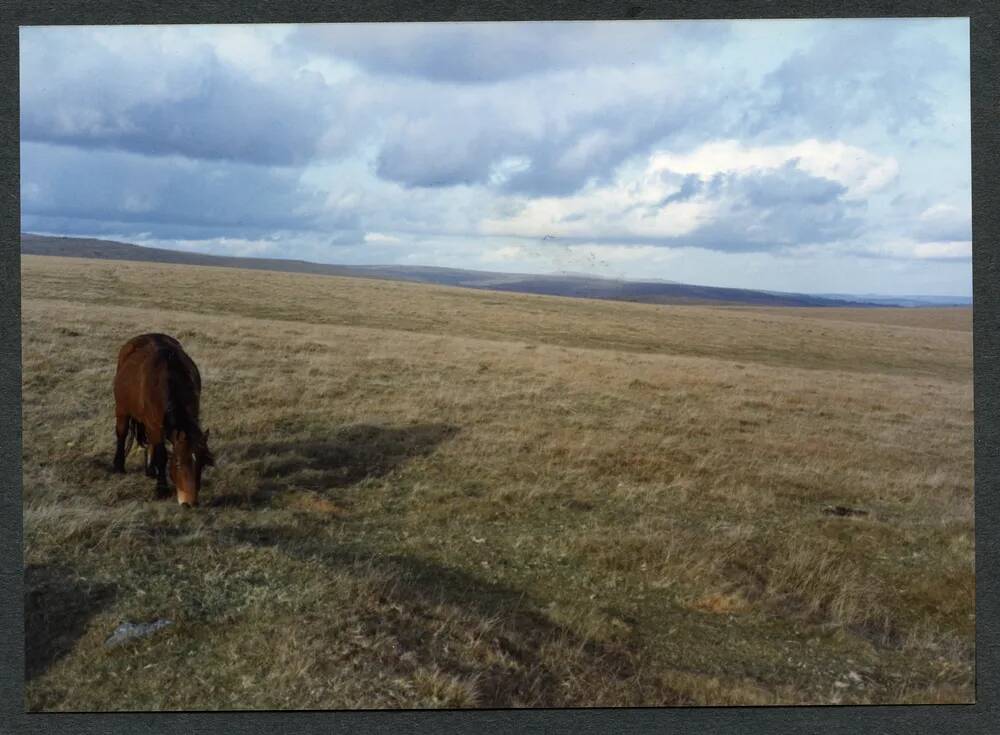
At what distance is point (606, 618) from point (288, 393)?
5.59 metres

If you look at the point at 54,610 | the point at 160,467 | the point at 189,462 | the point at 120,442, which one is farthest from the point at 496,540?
the point at 120,442

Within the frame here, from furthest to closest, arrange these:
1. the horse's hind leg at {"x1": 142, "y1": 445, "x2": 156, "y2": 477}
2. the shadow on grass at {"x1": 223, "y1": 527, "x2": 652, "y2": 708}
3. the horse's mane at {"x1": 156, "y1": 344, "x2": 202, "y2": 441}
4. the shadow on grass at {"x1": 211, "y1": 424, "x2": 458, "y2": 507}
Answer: the shadow on grass at {"x1": 211, "y1": 424, "x2": 458, "y2": 507}
the horse's hind leg at {"x1": 142, "y1": 445, "x2": 156, "y2": 477}
the horse's mane at {"x1": 156, "y1": 344, "x2": 202, "y2": 441}
the shadow on grass at {"x1": 223, "y1": 527, "x2": 652, "y2": 708}

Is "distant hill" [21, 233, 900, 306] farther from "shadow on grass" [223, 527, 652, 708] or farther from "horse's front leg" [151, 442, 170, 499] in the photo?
"shadow on grass" [223, 527, 652, 708]

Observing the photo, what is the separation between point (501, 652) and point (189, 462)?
288 cm

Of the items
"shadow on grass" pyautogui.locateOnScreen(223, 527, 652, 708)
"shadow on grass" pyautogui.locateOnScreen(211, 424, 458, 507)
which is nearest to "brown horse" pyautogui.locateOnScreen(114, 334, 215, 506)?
"shadow on grass" pyautogui.locateOnScreen(211, 424, 458, 507)

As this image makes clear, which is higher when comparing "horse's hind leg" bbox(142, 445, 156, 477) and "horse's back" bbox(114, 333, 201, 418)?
"horse's back" bbox(114, 333, 201, 418)

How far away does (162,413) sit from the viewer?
5.57 meters

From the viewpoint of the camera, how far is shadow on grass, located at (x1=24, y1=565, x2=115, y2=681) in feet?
13.8

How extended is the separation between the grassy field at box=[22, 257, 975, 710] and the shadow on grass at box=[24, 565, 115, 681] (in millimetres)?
17

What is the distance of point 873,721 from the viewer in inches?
173

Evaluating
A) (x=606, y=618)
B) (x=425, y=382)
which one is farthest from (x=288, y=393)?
(x=606, y=618)

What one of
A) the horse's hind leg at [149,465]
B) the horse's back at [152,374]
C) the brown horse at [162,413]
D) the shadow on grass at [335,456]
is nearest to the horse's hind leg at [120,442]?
the brown horse at [162,413]

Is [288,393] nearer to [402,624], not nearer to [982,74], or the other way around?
[402,624]

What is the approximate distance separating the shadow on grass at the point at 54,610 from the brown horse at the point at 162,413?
3.53 ft
